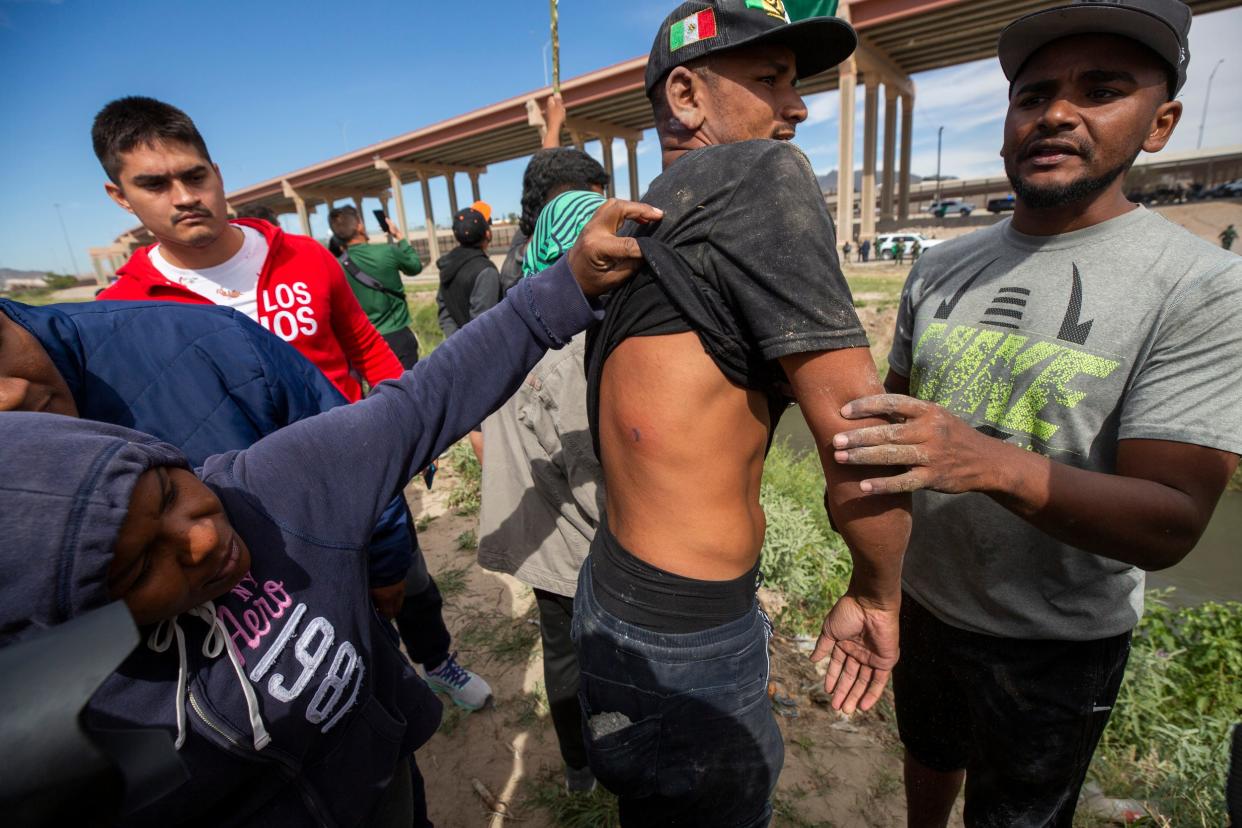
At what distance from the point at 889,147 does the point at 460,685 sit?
2992 centimetres

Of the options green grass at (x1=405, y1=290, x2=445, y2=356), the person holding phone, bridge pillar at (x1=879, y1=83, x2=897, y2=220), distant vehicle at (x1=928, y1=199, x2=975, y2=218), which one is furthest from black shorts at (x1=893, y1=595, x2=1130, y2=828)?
distant vehicle at (x1=928, y1=199, x2=975, y2=218)

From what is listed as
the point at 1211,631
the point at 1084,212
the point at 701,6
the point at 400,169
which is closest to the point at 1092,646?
the point at 1084,212

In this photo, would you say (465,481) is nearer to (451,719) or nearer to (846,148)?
(451,719)

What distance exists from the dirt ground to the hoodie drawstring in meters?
1.94

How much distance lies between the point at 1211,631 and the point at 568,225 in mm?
4136

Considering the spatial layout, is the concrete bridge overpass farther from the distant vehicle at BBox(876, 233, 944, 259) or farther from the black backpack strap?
the black backpack strap

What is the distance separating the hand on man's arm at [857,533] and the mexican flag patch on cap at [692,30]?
823 millimetres

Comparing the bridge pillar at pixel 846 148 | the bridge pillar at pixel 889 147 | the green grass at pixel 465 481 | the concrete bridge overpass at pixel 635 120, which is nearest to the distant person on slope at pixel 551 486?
the green grass at pixel 465 481

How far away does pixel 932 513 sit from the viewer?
1.88m

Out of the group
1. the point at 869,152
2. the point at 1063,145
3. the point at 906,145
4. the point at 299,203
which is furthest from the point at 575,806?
the point at 299,203

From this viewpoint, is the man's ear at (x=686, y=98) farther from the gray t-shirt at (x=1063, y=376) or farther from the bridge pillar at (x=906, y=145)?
the bridge pillar at (x=906, y=145)

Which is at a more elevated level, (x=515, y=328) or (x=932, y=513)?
(x=515, y=328)

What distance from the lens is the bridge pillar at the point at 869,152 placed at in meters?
22.4

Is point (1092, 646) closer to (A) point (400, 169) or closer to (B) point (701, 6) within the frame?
(B) point (701, 6)
